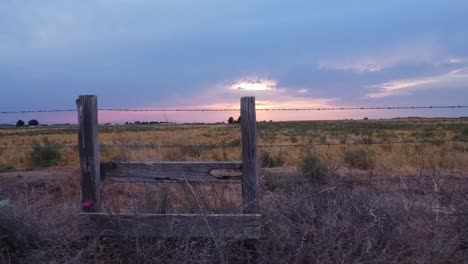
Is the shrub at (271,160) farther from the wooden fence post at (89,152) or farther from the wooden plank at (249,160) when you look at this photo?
the wooden fence post at (89,152)

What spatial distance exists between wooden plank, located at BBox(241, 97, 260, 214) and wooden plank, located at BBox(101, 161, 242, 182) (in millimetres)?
101

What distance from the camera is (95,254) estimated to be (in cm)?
423

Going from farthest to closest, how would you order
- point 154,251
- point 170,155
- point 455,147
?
point 455,147
point 170,155
point 154,251

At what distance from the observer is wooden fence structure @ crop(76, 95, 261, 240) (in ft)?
14.2

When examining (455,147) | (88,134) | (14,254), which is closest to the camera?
→ (14,254)

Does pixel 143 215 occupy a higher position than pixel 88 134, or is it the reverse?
pixel 88 134

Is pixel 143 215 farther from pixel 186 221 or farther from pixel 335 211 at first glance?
pixel 335 211

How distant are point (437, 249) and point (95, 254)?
333cm

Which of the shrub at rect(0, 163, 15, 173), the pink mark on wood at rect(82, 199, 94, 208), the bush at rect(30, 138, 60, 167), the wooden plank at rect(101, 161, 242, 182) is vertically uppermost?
the wooden plank at rect(101, 161, 242, 182)

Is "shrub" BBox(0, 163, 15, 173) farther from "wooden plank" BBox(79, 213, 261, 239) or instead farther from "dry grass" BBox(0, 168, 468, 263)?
"wooden plank" BBox(79, 213, 261, 239)

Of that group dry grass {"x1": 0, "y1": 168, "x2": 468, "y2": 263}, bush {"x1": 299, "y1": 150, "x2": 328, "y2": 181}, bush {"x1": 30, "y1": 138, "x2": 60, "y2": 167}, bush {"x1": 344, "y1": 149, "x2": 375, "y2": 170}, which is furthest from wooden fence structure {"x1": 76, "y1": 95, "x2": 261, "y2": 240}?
bush {"x1": 30, "y1": 138, "x2": 60, "y2": 167}

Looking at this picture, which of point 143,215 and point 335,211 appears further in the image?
point 335,211

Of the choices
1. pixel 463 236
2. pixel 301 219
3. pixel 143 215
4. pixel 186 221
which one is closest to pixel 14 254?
pixel 143 215

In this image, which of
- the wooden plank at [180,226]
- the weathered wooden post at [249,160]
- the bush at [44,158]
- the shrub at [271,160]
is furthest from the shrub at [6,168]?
the weathered wooden post at [249,160]
